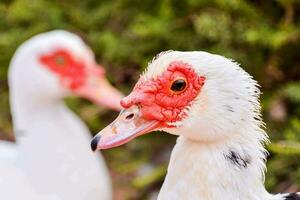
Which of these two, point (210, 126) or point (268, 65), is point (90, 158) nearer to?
point (268, 65)

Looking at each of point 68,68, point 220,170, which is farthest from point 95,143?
point 68,68

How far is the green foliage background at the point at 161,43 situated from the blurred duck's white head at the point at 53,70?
16.9 inches

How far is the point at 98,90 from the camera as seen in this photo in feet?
13.3

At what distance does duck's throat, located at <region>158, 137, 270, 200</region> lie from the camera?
2131 millimetres

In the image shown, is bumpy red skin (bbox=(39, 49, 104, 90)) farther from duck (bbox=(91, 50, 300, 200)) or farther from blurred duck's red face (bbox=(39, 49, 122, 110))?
duck (bbox=(91, 50, 300, 200))

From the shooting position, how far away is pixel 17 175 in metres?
3.81

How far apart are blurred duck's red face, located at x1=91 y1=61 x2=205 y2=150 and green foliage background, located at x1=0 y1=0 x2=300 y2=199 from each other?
1.18 meters

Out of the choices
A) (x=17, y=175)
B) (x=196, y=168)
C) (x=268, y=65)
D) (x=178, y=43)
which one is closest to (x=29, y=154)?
(x=17, y=175)

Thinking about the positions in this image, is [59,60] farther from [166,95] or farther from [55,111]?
[166,95]

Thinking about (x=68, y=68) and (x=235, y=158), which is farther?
(x=68, y=68)

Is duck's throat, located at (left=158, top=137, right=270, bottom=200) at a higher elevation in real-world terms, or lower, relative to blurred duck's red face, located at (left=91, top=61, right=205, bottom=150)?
lower

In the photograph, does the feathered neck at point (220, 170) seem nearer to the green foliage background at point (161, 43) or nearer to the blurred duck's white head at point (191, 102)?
the blurred duck's white head at point (191, 102)

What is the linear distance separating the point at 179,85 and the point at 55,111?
196 cm

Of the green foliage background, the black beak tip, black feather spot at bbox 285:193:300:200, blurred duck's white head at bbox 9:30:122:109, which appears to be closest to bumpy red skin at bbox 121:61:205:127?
the black beak tip
